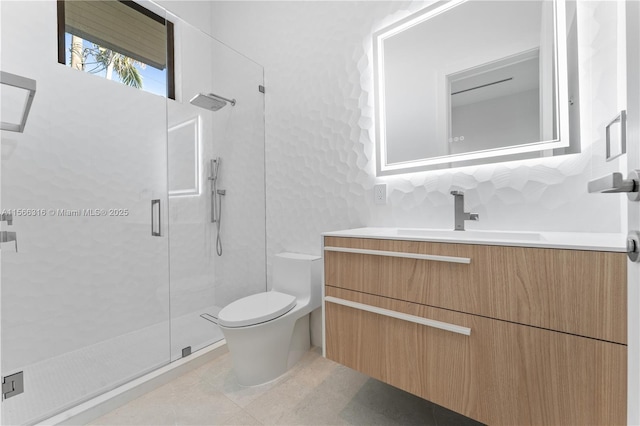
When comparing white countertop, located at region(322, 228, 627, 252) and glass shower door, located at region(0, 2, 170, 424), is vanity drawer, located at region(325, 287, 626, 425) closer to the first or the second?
white countertop, located at region(322, 228, 627, 252)

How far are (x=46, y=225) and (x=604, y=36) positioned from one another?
2946 mm

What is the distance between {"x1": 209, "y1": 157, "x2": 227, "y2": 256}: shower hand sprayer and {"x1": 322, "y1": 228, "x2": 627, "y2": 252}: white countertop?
1287mm

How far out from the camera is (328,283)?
1390 millimetres

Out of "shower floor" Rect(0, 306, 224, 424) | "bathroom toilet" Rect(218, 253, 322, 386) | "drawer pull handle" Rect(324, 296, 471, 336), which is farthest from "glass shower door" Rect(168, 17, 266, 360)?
"drawer pull handle" Rect(324, 296, 471, 336)

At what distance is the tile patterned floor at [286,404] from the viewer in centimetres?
132

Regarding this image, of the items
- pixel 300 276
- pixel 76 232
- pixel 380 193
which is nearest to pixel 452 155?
pixel 380 193

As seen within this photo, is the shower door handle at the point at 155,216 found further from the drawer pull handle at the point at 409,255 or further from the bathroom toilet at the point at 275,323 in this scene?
the drawer pull handle at the point at 409,255

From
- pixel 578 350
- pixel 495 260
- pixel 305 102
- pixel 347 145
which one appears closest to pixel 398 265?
pixel 495 260

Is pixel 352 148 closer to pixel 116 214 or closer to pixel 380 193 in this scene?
pixel 380 193

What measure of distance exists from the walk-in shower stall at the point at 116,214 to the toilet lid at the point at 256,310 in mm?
562

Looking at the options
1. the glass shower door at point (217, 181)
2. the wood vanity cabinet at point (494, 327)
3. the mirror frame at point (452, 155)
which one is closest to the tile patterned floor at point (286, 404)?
the wood vanity cabinet at point (494, 327)

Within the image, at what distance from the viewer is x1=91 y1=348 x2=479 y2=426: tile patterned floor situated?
1320 mm

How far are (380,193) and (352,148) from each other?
1.15 ft

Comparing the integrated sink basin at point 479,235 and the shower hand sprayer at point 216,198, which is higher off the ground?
the shower hand sprayer at point 216,198
